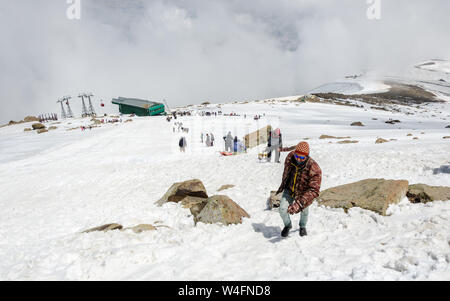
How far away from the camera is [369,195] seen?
668 centimetres

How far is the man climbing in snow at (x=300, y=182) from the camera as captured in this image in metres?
5.03

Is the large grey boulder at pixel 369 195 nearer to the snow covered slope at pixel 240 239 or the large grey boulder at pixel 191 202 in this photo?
the snow covered slope at pixel 240 239

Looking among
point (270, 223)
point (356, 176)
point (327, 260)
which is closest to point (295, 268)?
point (327, 260)

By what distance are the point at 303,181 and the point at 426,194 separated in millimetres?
3916

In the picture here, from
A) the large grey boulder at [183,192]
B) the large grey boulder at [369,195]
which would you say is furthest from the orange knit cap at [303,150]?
the large grey boulder at [183,192]

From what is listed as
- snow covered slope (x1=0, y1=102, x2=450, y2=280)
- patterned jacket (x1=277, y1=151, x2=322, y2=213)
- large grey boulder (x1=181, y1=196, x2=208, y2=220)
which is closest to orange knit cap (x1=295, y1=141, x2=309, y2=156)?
patterned jacket (x1=277, y1=151, x2=322, y2=213)

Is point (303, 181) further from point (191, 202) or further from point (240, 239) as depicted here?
point (191, 202)

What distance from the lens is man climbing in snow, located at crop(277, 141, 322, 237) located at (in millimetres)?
5026

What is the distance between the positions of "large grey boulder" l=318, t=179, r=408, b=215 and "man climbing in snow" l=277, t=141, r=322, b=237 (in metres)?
2.08

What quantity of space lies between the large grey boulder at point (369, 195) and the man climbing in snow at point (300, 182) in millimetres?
2075

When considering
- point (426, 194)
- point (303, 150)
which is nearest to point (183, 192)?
point (303, 150)

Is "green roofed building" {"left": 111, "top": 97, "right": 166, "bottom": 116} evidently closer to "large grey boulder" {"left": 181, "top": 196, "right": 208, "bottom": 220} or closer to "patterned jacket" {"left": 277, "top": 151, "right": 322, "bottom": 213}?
"large grey boulder" {"left": 181, "top": 196, "right": 208, "bottom": 220}
